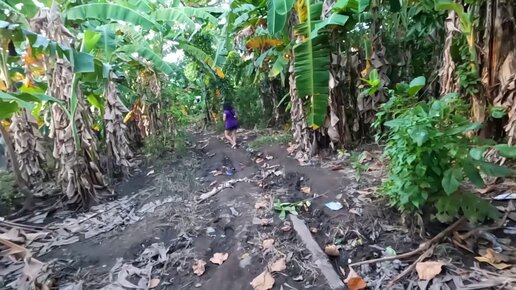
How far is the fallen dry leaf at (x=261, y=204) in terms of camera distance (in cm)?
305

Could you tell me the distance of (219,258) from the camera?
94.3 inches

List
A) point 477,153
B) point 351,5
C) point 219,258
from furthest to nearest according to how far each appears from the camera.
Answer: point 351,5
point 219,258
point 477,153

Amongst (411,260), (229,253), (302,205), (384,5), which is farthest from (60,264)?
(384,5)

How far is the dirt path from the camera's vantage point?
7.28ft

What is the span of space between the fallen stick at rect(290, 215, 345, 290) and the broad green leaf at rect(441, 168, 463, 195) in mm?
824

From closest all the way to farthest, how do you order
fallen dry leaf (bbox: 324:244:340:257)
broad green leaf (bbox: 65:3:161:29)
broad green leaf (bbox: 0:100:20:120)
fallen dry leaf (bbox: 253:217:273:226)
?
fallen dry leaf (bbox: 324:244:340:257), fallen dry leaf (bbox: 253:217:273:226), broad green leaf (bbox: 0:100:20:120), broad green leaf (bbox: 65:3:161:29)

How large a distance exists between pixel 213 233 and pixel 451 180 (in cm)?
188

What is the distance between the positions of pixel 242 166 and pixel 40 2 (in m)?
3.46

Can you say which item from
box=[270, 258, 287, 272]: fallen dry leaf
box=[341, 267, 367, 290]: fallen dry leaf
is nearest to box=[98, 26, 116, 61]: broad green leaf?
box=[270, 258, 287, 272]: fallen dry leaf

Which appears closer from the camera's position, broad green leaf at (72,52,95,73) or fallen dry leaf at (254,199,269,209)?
fallen dry leaf at (254,199,269,209)

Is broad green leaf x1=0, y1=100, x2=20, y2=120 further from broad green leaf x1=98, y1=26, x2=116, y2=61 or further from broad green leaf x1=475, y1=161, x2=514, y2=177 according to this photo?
broad green leaf x1=475, y1=161, x2=514, y2=177

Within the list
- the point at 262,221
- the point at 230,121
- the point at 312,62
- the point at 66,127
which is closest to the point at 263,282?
the point at 262,221

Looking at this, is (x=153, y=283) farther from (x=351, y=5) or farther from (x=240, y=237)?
(x=351, y=5)

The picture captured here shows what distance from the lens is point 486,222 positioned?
2.02 metres
